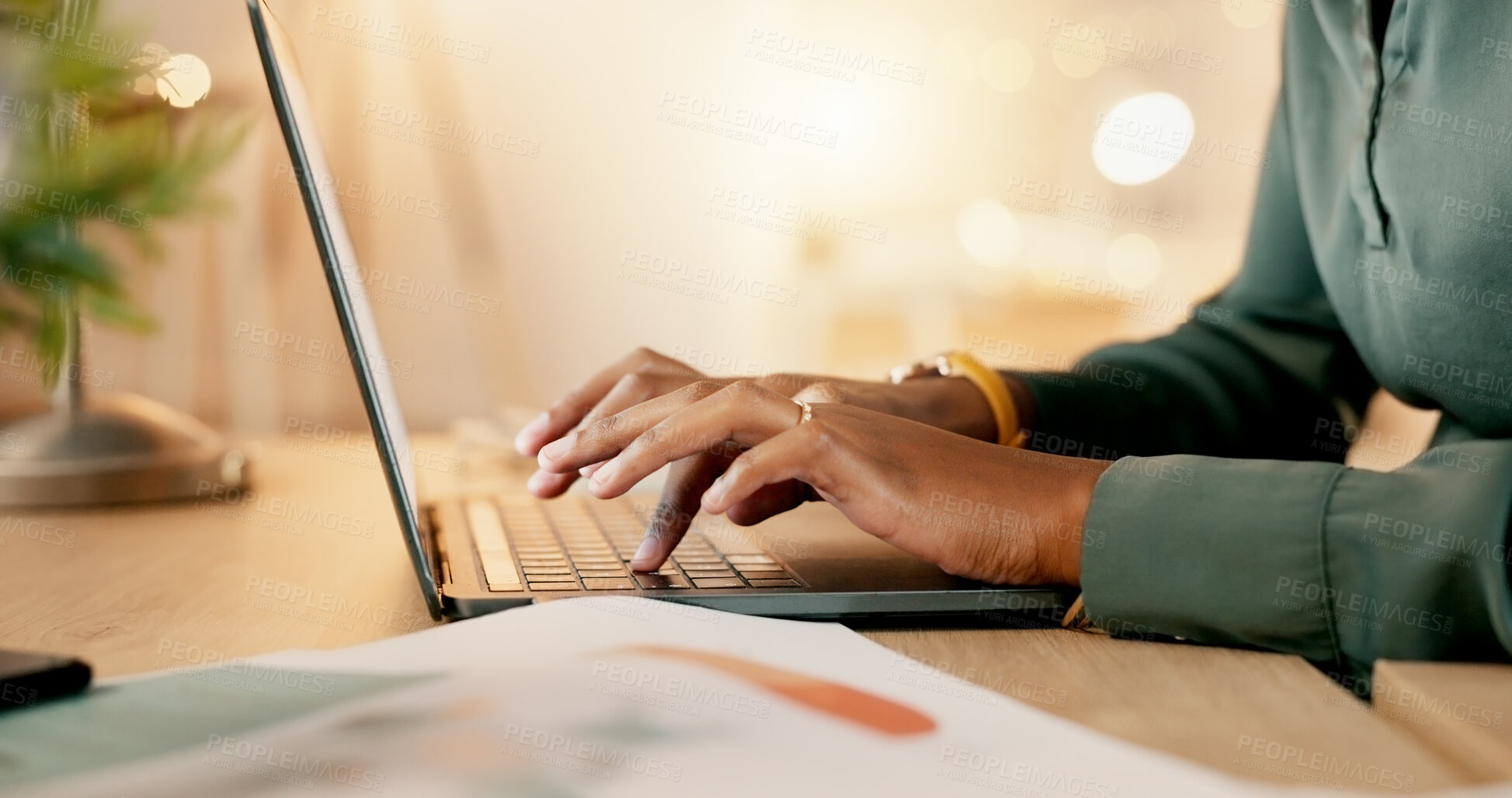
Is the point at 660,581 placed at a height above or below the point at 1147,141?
below

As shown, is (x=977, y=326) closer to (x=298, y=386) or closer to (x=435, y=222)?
(x=435, y=222)

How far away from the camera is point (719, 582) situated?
0.53m

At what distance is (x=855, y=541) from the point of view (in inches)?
26.6

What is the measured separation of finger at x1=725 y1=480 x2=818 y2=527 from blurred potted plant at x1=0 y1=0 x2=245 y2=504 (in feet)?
1.72

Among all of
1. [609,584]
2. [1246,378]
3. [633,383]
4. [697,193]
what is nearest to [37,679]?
[609,584]

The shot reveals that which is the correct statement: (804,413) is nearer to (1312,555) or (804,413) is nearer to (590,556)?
(590,556)

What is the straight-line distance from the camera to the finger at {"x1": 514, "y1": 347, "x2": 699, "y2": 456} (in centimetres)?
78

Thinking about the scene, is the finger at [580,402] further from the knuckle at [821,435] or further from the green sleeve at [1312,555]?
the green sleeve at [1312,555]

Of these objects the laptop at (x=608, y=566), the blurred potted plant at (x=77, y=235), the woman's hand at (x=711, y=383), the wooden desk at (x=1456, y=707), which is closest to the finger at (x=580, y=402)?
the woman's hand at (x=711, y=383)

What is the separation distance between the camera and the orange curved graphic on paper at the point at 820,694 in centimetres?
35

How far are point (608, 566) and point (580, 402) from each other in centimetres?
25

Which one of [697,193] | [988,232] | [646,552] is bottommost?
[988,232]

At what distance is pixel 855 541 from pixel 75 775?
0.46 metres

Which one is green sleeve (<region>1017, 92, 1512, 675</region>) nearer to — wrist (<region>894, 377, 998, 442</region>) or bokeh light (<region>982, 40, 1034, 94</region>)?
wrist (<region>894, 377, 998, 442</region>)
